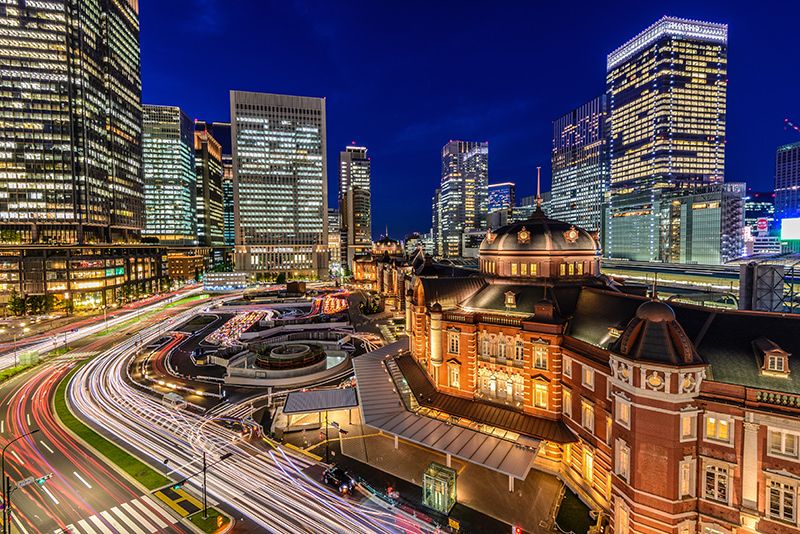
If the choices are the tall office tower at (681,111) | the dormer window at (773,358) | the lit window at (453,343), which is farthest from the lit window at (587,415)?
the tall office tower at (681,111)

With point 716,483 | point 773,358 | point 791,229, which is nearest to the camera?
point 773,358

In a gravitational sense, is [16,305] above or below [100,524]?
above

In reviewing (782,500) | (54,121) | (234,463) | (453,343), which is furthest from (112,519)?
(54,121)

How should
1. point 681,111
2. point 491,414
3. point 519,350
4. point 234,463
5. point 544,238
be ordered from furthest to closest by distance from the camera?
point 681,111 < point 544,238 < point 519,350 < point 491,414 < point 234,463

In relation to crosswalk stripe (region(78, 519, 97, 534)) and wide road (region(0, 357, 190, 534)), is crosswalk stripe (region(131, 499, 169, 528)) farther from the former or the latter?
crosswalk stripe (region(78, 519, 97, 534))

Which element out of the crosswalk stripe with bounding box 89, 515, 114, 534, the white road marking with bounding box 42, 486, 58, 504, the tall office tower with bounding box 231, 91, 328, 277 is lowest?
the crosswalk stripe with bounding box 89, 515, 114, 534

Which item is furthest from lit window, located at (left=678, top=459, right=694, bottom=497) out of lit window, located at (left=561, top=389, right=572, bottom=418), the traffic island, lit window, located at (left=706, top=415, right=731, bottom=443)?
the traffic island

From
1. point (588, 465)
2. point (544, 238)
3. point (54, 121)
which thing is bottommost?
point (588, 465)

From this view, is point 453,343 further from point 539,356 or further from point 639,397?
point 639,397
